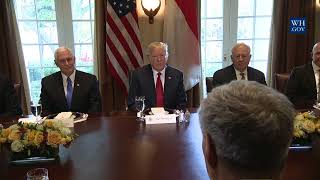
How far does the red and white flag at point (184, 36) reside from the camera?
4281mm

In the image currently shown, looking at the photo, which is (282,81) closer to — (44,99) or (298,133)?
(298,133)

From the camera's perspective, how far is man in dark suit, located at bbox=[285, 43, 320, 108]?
10.9ft

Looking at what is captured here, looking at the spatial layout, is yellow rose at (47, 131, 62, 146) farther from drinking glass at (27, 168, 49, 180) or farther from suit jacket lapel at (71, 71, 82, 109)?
suit jacket lapel at (71, 71, 82, 109)

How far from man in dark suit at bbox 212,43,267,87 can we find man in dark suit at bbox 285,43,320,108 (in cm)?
28

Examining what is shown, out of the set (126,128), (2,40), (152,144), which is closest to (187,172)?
(152,144)

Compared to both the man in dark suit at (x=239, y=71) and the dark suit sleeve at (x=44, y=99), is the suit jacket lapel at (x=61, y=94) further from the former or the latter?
the man in dark suit at (x=239, y=71)

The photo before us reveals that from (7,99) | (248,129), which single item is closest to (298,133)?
(248,129)

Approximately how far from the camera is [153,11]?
13.9ft

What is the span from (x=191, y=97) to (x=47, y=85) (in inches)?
79.3

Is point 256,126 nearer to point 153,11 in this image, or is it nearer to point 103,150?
point 103,150

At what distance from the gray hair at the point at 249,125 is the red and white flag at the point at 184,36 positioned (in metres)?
3.54

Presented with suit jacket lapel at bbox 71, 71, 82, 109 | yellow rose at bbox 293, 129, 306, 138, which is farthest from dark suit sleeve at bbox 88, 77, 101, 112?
yellow rose at bbox 293, 129, 306, 138

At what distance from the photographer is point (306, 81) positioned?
3.33 m

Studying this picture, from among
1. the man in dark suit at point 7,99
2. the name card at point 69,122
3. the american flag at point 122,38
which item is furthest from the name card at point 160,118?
the american flag at point 122,38
